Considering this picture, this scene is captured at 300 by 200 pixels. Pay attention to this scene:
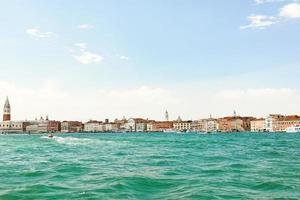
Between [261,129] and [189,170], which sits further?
[261,129]

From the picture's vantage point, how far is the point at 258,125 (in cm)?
19100

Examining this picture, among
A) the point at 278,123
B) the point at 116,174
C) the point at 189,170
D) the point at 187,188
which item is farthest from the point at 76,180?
the point at 278,123

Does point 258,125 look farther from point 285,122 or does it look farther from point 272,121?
point 285,122

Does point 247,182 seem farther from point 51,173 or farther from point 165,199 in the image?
point 51,173

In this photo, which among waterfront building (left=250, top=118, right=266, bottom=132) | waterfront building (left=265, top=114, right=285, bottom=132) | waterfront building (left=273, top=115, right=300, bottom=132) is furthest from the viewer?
waterfront building (left=250, top=118, right=266, bottom=132)

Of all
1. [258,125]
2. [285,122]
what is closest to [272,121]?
[285,122]

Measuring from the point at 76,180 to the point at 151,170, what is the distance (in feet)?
13.9

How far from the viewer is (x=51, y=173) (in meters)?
18.7

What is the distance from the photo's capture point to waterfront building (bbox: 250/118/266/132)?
186 metres

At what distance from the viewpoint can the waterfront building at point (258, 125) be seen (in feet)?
612

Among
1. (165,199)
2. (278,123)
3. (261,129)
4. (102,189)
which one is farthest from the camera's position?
(261,129)

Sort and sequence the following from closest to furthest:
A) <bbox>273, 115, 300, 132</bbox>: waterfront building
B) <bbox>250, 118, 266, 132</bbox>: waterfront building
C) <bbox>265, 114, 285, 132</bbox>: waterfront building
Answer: <bbox>273, 115, 300, 132</bbox>: waterfront building < <bbox>265, 114, 285, 132</bbox>: waterfront building < <bbox>250, 118, 266, 132</bbox>: waterfront building

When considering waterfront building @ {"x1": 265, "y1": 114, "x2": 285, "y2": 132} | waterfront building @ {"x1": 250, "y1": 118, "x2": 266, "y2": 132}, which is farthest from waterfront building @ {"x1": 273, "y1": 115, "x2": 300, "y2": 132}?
waterfront building @ {"x1": 250, "y1": 118, "x2": 266, "y2": 132}

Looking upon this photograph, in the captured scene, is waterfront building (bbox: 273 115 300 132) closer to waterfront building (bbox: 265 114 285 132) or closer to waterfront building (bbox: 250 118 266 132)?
Answer: waterfront building (bbox: 265 114 285 132)
